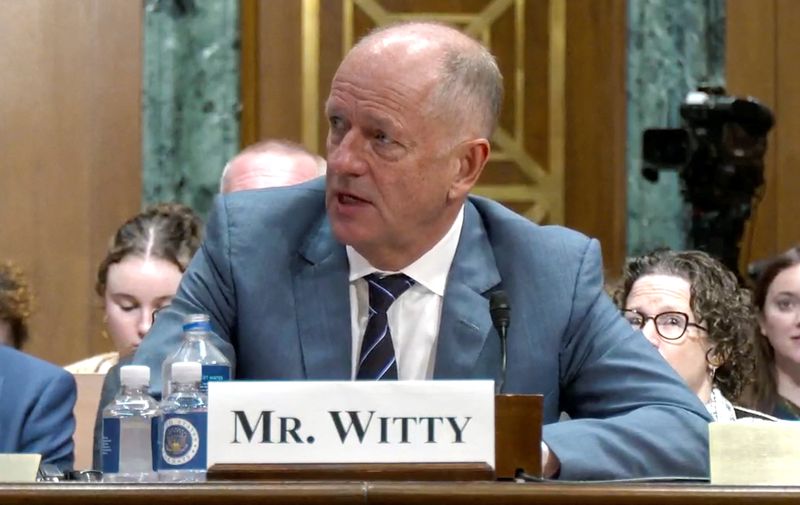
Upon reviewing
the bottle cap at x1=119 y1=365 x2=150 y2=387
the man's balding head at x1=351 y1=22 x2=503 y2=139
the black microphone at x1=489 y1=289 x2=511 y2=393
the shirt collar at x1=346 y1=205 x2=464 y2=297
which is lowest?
Result: the bottle cap at x1=119 y1=365 x2=150 y2=387

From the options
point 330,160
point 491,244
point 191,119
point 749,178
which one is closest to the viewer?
point 330,160

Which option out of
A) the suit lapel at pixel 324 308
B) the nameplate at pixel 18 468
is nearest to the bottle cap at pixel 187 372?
the nameplate at pixel 18 468

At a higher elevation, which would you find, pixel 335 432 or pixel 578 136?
pixel 578 136

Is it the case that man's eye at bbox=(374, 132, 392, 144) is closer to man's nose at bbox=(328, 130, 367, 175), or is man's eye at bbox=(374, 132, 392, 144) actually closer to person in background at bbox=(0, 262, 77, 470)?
man's nose at bbox=(328, 130, 367, 175)

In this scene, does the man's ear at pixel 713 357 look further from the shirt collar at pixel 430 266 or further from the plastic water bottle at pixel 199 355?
the plastic water bottle at pixel 199 355

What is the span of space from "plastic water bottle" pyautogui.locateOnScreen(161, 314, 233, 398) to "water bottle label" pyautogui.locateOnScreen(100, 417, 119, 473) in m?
0.11

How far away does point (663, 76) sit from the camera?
536 centimetres

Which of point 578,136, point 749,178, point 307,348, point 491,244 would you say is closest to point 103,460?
point 307,348

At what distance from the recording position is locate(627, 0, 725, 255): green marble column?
210 inches

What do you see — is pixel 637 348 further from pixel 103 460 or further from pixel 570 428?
pixel 103 460

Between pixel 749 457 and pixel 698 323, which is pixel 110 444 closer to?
pixel 749 457

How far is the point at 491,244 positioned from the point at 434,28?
0.39 meters

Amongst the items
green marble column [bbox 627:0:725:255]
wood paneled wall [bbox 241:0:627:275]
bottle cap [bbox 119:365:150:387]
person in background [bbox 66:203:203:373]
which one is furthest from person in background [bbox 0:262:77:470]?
green marble column [bbox 627:0:725:255]

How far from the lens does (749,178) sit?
15.7ft
